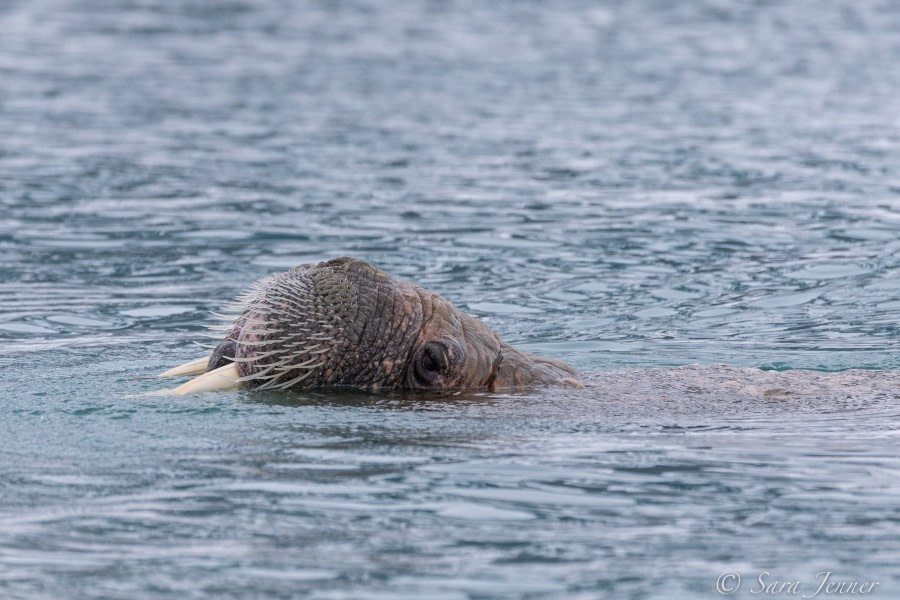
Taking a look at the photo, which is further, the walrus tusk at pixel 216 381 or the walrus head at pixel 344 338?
the walrus tusk at pixel 216 381

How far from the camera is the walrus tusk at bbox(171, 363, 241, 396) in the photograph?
7.86 metres

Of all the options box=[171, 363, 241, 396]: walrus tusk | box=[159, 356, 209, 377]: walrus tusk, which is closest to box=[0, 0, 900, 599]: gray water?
box=[171, 363, 241, 396]: walrus tusk

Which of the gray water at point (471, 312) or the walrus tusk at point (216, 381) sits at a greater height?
the walrus tusk at point (216, 381)

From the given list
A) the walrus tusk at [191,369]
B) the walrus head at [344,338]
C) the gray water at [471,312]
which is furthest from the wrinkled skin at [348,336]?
the walrus tusk at [191,369]

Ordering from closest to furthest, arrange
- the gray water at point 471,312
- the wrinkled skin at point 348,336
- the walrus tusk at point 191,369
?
the gray water at point 471,312 < the wrinkled skin at point 348,336 < the walrus tusk at point 191,369

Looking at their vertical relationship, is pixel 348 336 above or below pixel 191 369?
above

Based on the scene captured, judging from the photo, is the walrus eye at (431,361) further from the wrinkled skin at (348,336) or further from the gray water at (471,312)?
the gray water at (471,312)

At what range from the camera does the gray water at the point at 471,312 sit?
6.13m

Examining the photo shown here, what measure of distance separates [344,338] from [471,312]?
16.0ft

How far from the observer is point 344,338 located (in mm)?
7801

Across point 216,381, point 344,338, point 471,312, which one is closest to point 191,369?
point 216,381

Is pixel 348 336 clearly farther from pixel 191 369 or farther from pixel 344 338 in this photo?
pixel 191 369

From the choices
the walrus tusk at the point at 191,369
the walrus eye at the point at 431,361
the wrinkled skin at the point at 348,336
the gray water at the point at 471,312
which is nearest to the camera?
the gray water at the point at 471,312

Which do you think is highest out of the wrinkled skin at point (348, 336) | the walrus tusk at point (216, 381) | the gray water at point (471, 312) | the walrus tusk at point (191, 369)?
the wrinkled skin at point (348, 336)
